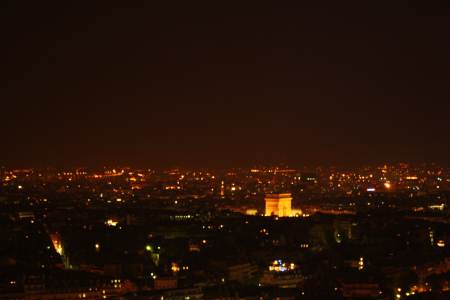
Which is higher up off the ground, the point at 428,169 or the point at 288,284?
the point at 428,169

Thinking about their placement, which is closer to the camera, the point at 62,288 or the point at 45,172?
the point at 62,288

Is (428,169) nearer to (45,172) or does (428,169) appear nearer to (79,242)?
(45,172)

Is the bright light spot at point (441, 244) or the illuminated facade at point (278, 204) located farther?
the illuminated facade at point (278, 204)

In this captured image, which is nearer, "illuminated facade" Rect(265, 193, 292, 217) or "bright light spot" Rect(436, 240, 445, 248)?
"bright light spot" Rect(436, 240, 445, 248)

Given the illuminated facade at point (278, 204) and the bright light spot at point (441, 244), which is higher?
the illuminated facade at point (278, 204)

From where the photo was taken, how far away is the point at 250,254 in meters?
34.0

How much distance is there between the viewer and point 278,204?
61.6m

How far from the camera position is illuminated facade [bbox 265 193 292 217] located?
60.7m

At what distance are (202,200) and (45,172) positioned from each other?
47.3 metres

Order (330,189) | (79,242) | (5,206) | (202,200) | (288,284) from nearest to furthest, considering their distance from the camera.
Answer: (288,284)
(79,242)
(5,206)
(202,200)
(330,189)

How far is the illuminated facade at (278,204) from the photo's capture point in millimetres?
60688

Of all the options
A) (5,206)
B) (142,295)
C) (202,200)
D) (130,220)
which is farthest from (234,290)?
(202,200)

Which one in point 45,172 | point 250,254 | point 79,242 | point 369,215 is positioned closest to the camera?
point 250,254

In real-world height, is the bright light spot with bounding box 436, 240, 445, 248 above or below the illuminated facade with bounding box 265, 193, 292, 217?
below
